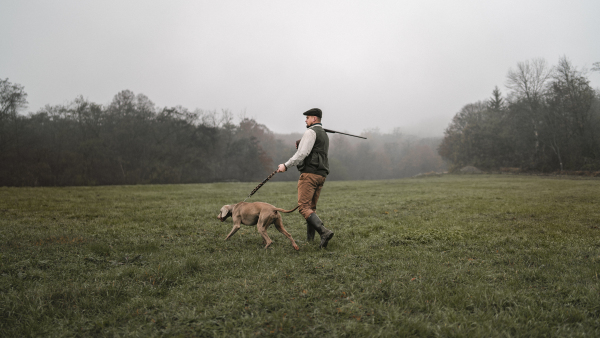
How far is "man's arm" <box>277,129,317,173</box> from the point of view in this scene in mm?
5922

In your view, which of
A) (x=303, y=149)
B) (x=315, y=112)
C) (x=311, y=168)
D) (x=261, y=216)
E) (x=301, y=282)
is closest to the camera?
(x=301, y=282)

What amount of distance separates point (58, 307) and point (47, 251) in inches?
112

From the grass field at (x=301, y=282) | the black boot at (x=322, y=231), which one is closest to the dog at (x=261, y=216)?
the grass field at (x=301, y=282)

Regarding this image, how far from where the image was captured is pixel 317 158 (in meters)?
6.19

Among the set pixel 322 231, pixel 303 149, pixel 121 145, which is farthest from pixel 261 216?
pixel 121 145

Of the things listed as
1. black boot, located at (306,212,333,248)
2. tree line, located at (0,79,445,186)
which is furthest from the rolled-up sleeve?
tree line, located at (0,79,445,186)

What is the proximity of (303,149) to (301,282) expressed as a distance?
268 centimetres

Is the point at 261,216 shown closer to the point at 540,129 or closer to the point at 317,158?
the point at 317,158

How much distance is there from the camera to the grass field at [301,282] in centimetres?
312

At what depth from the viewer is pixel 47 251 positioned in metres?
5.63

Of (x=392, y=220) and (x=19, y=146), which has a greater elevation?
(x=19, y=146)

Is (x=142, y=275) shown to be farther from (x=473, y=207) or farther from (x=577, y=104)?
(x=577, y=104)

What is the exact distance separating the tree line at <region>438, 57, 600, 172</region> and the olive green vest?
40.4 metres

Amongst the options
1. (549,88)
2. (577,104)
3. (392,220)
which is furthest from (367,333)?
(549,88)
